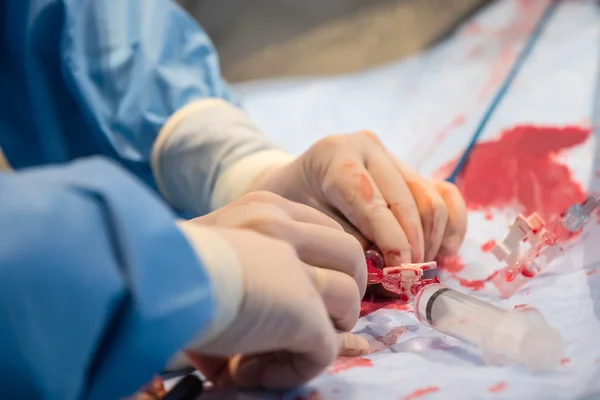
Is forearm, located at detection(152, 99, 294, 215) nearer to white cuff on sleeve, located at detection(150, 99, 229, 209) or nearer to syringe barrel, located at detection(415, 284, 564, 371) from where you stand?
white cuff on sleeve, located at detection(150, 99, 229, 209)

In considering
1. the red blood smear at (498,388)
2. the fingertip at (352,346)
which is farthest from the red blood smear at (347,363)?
the red blood smear at (498,388)

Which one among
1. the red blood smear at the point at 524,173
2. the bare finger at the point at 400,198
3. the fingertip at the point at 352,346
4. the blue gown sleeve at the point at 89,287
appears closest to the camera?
the blue gown sleeve at the point at 89,287

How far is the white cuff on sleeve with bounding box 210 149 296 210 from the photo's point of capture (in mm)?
865

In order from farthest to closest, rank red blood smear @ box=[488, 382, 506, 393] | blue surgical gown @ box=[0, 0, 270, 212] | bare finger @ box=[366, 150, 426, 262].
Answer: blue surgical gown @ box=[0, 0, 270, 212], bare finger @ box=[366, 150, 426, 262], red blood smear @ box=[488, 382, 506, 393]

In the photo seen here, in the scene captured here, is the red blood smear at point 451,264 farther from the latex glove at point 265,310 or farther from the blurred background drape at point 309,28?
the blurred background drape at point 309,28

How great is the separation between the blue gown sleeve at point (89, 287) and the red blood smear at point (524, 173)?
56cm

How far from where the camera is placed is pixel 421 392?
1.52ft

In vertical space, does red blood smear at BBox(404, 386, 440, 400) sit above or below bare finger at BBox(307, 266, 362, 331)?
below

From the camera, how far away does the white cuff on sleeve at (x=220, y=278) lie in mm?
400

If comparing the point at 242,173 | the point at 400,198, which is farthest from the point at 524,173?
the point at 242,173

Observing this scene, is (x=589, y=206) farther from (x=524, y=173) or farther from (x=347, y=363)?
(x=347, y=363)

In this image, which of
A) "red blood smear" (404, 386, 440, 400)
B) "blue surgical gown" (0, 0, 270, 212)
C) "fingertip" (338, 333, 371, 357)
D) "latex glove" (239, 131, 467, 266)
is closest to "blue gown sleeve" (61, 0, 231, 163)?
"blue surgical gown" (0, 0, 270, 212)

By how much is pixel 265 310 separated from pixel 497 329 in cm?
18

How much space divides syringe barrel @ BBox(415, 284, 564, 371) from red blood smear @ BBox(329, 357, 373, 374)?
0.07 meters
